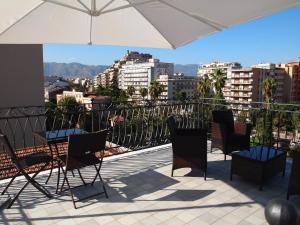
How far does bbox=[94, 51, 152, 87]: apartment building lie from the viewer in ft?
391

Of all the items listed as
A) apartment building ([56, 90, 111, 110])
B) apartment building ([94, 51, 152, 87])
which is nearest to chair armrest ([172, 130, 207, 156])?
apartment building ([56, 90, 111, 110])

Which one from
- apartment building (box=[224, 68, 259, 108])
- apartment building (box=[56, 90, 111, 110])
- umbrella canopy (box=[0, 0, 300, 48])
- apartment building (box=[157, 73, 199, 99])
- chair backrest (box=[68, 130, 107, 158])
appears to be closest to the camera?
umbrella canopy (box=[0, 0, 300, 48])

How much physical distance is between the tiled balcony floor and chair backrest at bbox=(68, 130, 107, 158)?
712 mm

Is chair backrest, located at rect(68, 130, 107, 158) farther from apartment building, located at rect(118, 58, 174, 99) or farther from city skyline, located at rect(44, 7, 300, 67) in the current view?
apartment building, located at rect(118, 58, 174, 99)

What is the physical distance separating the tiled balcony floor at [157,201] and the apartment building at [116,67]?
4329 inches

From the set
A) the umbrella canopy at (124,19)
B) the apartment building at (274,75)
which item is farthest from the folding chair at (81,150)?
the apartment building at (274,75)

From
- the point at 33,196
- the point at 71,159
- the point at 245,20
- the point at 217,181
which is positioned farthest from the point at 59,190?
the point at 245,20

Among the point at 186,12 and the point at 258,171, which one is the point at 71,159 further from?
the point at 258,171

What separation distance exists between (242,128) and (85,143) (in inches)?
134

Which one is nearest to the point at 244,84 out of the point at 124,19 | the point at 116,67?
the point at 116,67

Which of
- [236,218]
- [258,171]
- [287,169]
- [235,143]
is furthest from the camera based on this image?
[235,143]

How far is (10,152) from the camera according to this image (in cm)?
345

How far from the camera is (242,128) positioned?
219 inches

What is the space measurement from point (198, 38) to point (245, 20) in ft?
3.54
